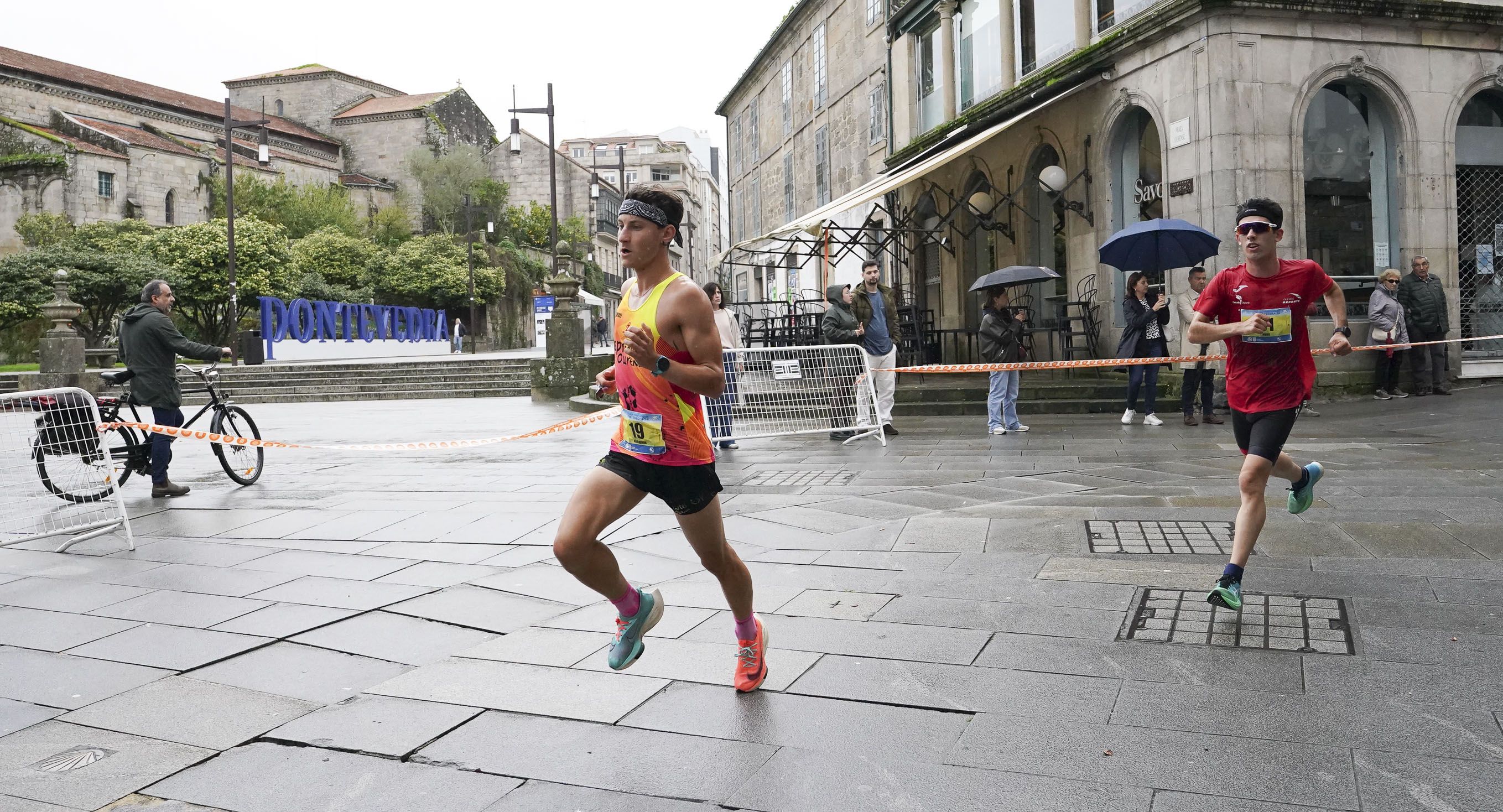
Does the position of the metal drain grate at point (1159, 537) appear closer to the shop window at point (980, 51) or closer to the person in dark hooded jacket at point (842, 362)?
the person in dark hooded jacket at point (842, 362)

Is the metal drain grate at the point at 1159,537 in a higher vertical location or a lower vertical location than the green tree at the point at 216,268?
lower

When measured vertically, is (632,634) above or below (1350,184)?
below

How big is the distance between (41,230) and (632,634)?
176 ft

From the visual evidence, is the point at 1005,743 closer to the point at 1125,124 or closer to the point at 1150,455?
the point at 1150,455

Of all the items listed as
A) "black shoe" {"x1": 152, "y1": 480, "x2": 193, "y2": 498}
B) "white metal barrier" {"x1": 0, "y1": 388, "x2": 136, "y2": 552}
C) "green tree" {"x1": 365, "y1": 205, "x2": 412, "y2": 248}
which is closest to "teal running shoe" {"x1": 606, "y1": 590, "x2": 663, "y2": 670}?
"white metal barrier" {"x1": 0, "y1": 388, "x2": 136, "y2": 552}

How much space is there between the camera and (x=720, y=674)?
398 centimetres

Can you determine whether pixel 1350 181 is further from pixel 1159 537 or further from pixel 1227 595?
pixel 1227 595

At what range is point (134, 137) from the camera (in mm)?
57531

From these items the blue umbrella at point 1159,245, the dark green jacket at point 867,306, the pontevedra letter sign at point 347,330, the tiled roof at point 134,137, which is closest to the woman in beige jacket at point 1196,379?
the blue umbrella at point 1159,245

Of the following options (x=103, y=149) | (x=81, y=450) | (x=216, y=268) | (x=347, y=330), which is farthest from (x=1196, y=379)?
(x=103, y=149)

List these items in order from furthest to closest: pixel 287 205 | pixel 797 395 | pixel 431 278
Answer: pixel 287 205
pixel 431 278
pixel 797 395

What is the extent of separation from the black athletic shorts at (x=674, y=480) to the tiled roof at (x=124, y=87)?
66.0m

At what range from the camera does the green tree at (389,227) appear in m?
64.4

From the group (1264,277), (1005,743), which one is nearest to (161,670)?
(1005,743)
